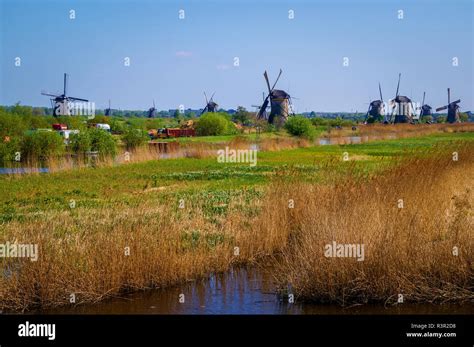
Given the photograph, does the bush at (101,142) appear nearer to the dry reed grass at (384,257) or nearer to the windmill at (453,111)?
the dry reed grass at (384,257)

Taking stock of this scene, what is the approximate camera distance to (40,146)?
36.9m

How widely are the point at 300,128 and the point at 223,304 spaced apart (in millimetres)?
48726

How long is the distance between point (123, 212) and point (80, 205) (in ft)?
14.0

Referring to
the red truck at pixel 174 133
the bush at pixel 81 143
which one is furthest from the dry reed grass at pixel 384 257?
the red truck at pixel 174 133

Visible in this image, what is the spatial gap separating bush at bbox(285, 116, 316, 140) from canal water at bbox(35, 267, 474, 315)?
45.6 metres

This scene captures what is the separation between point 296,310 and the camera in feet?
36.1

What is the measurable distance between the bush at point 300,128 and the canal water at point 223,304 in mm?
45568

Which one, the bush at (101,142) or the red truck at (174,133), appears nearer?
the bush at (101,142)

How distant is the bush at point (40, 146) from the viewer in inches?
1446

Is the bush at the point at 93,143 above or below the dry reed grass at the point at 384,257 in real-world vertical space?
above

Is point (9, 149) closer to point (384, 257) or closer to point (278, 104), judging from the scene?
point (384, 257)

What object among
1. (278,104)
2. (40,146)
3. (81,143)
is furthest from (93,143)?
(278,104)
